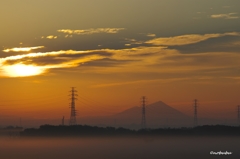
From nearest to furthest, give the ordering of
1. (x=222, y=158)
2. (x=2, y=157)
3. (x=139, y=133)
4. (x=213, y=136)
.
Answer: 1. (x=222, y=158)
2. (x=2, y=157)
3. (x=213, y=136)
4. (x=139, y=133)

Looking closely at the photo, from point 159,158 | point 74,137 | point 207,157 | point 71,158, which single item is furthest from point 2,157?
point 74,137

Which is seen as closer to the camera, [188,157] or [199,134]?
[188,157]

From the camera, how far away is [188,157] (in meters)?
84.8

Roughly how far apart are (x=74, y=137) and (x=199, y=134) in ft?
137

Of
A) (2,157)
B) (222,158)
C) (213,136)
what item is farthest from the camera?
(213,136)

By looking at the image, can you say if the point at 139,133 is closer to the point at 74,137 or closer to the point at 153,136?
the point at 153,136

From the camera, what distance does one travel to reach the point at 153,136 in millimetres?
178875

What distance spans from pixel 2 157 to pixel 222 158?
34.7 meters

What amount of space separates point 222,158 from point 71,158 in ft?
75.5

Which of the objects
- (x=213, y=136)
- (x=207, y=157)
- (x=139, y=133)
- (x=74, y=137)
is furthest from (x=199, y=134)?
(x=207, y=157)

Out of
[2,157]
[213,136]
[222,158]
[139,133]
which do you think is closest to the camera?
[222,158]

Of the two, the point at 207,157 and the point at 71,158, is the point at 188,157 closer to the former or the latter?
the point at 207,157

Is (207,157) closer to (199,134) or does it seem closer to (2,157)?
(2,157)

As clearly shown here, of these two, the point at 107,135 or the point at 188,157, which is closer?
the point at 188,157
